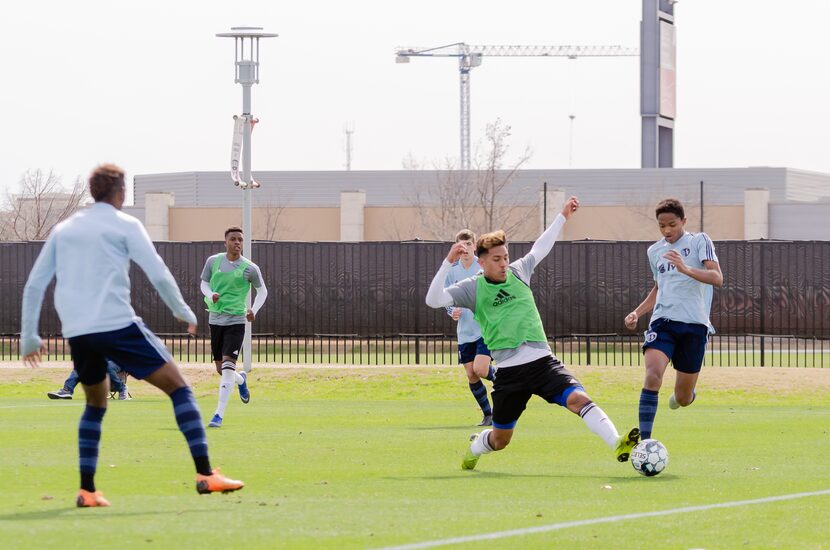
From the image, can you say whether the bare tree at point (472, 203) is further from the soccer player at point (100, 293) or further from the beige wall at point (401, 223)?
the soccer player at point (100, 293)

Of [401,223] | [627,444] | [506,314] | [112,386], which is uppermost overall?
[401,223]

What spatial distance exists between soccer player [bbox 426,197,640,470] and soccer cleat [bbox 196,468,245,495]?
2361 millimetres

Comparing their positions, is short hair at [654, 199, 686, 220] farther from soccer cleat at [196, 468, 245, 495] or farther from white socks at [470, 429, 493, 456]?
soccer cleat at [196, 468, 245, 495]

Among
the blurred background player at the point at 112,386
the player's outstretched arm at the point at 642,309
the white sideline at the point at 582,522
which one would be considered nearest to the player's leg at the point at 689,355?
the player's outstretched arm at the point at 642,309

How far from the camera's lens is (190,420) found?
29.6 feet

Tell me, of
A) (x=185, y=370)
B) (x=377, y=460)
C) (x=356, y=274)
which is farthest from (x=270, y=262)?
(x=377, y=460)

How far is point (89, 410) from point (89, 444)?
0.71 ft

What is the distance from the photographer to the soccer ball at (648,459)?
10531 millimetres

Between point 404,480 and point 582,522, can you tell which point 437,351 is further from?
point 582,522

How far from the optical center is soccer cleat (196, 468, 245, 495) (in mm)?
9172

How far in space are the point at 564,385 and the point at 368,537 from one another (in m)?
3.39

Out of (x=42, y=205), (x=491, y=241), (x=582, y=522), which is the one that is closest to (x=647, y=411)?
(x=491, y=241)

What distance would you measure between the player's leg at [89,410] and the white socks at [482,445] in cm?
320

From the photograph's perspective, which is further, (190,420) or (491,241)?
(491,241)
